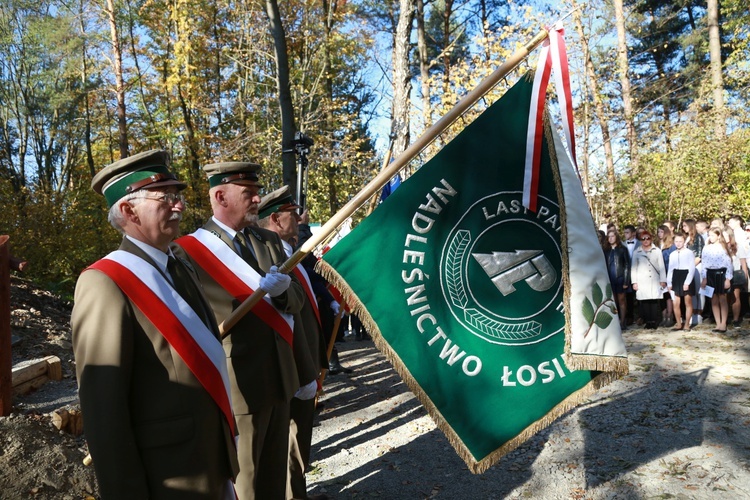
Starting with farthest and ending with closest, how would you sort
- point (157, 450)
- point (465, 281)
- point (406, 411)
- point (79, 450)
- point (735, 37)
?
point (735, 37), point (406, 411), point (79, 450), point (465, 281), point (157, 450)

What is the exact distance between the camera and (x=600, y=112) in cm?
1698

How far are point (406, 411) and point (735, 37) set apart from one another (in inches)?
608

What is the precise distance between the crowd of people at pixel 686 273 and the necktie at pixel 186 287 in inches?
406

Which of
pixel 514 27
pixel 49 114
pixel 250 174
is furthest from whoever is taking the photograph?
pixel 49 114

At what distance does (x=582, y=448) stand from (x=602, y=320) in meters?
2.87

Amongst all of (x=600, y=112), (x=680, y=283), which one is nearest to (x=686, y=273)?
(x=680, y=283)

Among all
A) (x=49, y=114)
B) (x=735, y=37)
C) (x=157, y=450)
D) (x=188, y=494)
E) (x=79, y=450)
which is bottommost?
(x=79, y=450)

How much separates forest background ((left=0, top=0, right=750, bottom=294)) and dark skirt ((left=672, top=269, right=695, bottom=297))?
5.11 meters

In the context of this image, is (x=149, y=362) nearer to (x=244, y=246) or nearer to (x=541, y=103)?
(x=244, y=246)

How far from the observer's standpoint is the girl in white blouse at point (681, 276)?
11.0 metres

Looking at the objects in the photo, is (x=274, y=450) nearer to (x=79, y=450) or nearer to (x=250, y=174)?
(x=250, y=174)

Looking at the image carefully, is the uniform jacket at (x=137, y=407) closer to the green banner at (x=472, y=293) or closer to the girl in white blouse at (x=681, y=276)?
the green banner at (x=472, y=293)

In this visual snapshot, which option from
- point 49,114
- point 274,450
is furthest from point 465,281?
point 49,114

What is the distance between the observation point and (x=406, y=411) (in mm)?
6797
